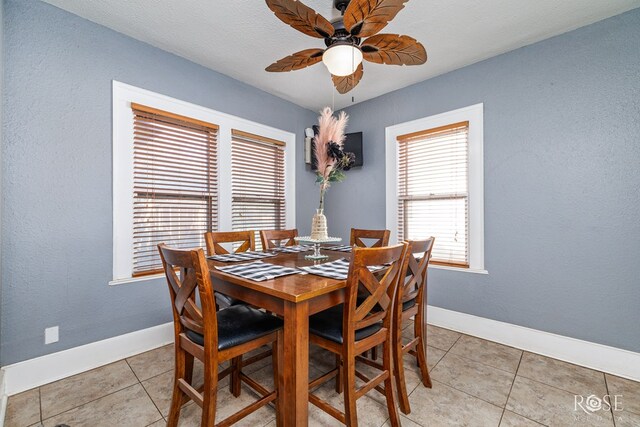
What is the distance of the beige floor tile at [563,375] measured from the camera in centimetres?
184

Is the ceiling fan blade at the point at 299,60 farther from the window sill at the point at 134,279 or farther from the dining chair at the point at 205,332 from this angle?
the window sill at the point at 134,279

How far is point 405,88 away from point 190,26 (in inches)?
89.5

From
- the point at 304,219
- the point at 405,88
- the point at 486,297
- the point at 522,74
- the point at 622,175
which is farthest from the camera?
the point at 304,219

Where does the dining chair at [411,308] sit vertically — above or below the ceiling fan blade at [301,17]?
below

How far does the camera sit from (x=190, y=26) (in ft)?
7.15

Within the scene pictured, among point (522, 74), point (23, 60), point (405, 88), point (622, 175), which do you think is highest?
point (405, 88)

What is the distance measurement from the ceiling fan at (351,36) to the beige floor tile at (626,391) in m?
2.50

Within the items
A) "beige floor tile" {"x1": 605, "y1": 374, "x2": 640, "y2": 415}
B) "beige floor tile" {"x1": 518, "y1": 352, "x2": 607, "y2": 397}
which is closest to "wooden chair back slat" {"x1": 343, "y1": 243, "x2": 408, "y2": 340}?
"beige floor tile" {"x1": 518, "y1": 352, "x2": 607, "y2": 397}

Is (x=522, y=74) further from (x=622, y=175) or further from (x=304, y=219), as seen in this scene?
(x=304, y=219)

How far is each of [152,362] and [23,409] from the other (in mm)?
689

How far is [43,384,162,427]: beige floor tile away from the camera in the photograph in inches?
59.9

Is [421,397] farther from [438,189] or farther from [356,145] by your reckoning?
[356,145]

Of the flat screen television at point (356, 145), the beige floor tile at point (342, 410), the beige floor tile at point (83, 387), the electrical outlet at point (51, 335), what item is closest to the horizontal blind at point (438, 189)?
the flat screen television at point (356, 145)

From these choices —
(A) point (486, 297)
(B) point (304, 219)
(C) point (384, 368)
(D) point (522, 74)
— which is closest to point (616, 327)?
(A) point (486, 297)
